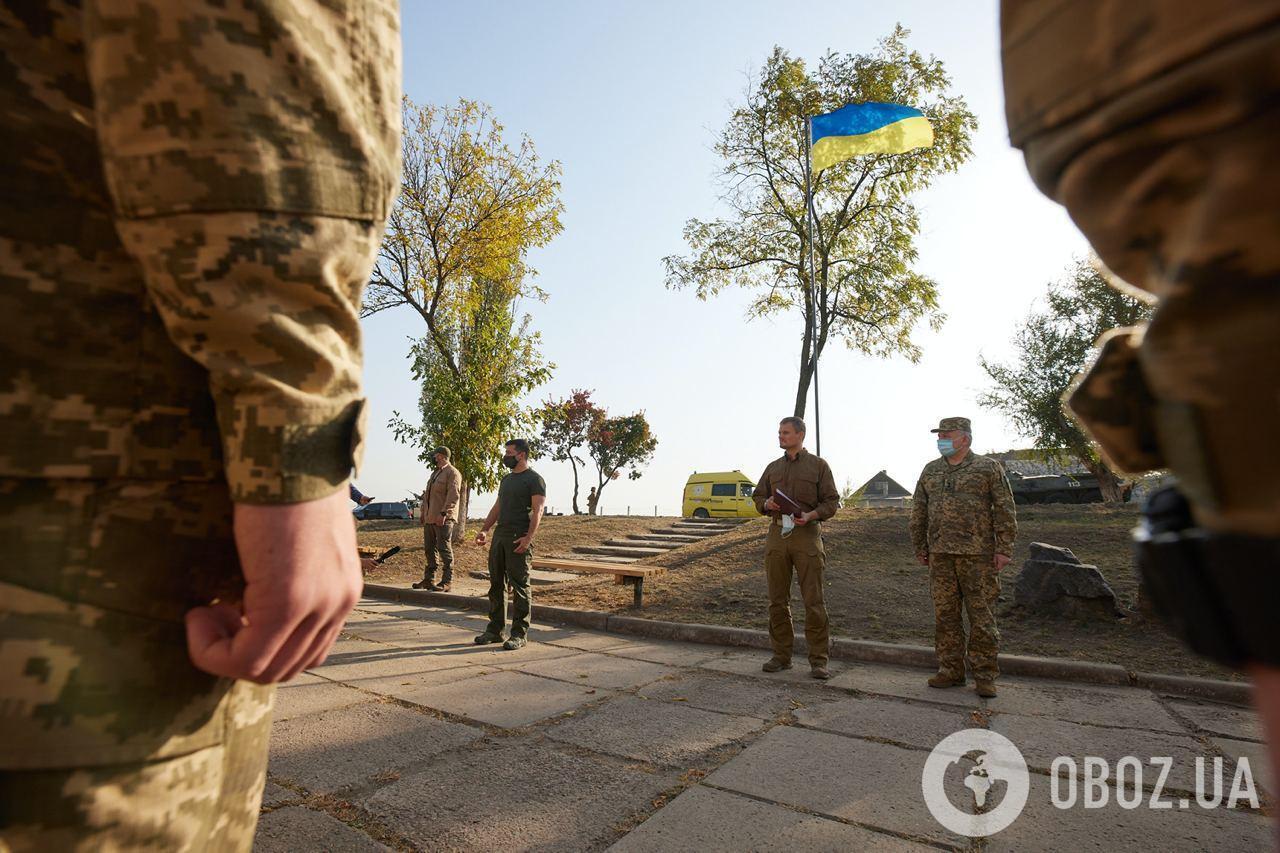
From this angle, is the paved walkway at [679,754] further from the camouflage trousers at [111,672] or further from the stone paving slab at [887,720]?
the camouflage trousers at [111,672]

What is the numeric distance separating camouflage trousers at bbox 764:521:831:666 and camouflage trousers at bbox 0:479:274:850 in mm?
5204

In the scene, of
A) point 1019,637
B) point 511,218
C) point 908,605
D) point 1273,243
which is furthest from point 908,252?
point 1273,243

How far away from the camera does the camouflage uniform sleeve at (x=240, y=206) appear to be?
86cm

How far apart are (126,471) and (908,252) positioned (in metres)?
19.7

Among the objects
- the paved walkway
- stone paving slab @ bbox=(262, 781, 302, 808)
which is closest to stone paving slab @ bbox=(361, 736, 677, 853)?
the paved walkway

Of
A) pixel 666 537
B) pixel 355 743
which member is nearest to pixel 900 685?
pixel 355 743

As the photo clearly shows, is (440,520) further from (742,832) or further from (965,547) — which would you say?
(742,832)

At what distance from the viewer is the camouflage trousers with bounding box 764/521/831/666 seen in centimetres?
565

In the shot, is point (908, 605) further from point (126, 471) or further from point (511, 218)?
point (511, 218)

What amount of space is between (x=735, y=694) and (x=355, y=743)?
8.13ft

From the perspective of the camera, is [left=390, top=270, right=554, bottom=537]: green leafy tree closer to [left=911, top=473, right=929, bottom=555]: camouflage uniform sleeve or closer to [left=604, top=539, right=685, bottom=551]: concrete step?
[left=604, top=539, right=685, bottom=551]: concrete step

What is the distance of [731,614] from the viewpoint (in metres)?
8.23

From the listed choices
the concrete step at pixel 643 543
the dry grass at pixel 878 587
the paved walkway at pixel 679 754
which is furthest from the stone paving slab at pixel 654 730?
the concrete step at pixel 643 543

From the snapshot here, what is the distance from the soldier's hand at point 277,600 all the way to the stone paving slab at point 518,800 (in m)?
1.90
